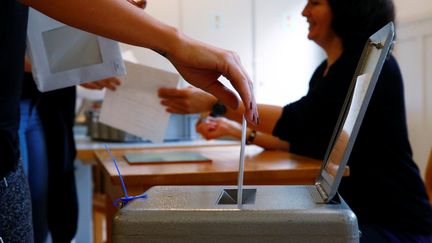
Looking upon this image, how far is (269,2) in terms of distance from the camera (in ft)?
12.8

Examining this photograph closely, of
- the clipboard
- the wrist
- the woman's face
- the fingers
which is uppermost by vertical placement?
the woman's face

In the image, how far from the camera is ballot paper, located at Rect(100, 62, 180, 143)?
1245mm

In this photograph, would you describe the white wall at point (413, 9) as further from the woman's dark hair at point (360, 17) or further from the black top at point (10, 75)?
the black top at point (10, 75)

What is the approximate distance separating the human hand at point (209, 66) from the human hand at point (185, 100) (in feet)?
2.32

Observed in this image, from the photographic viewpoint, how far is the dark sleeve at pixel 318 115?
47.9 inches

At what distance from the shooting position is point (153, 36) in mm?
501

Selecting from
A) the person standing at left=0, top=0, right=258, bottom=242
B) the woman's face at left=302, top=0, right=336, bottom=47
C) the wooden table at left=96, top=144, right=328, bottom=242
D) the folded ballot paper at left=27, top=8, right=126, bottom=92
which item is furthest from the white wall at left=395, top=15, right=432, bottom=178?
the person standing at left=0, top=0, right=258, bottom=242

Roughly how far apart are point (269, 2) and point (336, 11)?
2613 millimetres

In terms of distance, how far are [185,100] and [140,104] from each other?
6.9 inches

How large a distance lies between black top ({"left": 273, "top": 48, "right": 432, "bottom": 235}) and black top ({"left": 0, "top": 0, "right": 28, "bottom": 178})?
78 cm

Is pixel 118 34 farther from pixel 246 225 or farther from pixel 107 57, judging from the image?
pixel 107 57

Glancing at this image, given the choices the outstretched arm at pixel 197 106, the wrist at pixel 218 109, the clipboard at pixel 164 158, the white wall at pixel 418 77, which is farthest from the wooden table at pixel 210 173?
the white wall at pixel 418 77

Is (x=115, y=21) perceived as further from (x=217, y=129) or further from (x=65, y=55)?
(x=217, y=129)

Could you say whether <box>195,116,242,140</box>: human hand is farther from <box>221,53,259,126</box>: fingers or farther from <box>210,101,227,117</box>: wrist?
<box>221,53,259,126</box>: fingers
